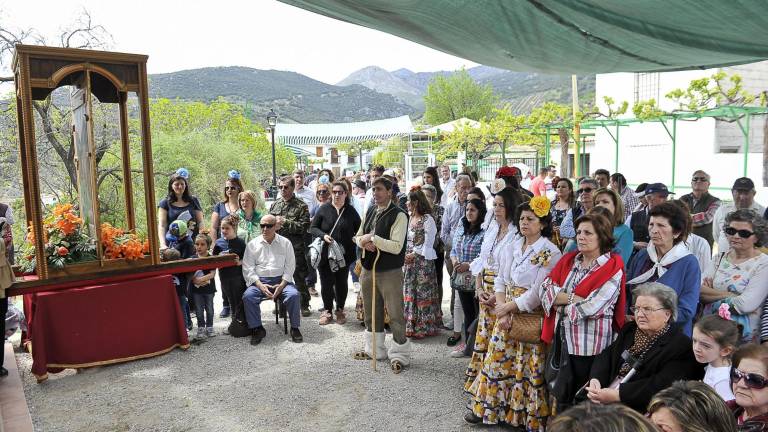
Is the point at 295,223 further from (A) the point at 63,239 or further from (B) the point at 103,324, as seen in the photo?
(A) the point at 63,239

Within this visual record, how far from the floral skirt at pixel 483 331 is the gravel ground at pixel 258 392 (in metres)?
0.31

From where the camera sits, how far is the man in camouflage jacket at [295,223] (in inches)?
279

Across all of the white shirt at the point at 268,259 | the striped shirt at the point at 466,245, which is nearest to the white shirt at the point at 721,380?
the striped shirt at the point at 466,245

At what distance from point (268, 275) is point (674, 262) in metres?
4.28

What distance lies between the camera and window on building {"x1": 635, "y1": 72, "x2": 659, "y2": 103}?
23.5 meters

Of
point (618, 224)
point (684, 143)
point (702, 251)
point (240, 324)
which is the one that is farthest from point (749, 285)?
point (684, 143)

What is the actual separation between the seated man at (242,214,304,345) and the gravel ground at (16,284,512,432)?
29cm

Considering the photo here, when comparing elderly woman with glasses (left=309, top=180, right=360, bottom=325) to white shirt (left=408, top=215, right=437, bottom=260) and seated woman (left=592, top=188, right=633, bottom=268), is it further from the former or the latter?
seated woman (left=592, top=188, right=633, bottom=268)

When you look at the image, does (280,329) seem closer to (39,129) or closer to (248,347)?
(248,347)

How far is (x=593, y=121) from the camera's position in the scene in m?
15.1

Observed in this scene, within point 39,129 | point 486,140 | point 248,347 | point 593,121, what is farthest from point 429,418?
point 486,140

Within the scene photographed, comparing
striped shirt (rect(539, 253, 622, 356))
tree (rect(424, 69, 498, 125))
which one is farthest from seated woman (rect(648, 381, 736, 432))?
tree (rect(424, 69, 498, 125))

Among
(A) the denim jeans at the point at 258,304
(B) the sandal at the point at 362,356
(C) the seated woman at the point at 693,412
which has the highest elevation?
(C) the seated woman at the point at 693,412

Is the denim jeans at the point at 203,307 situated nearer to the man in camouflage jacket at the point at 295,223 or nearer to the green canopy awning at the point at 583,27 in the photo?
the man in camouflage jacket at the point at 295,223
